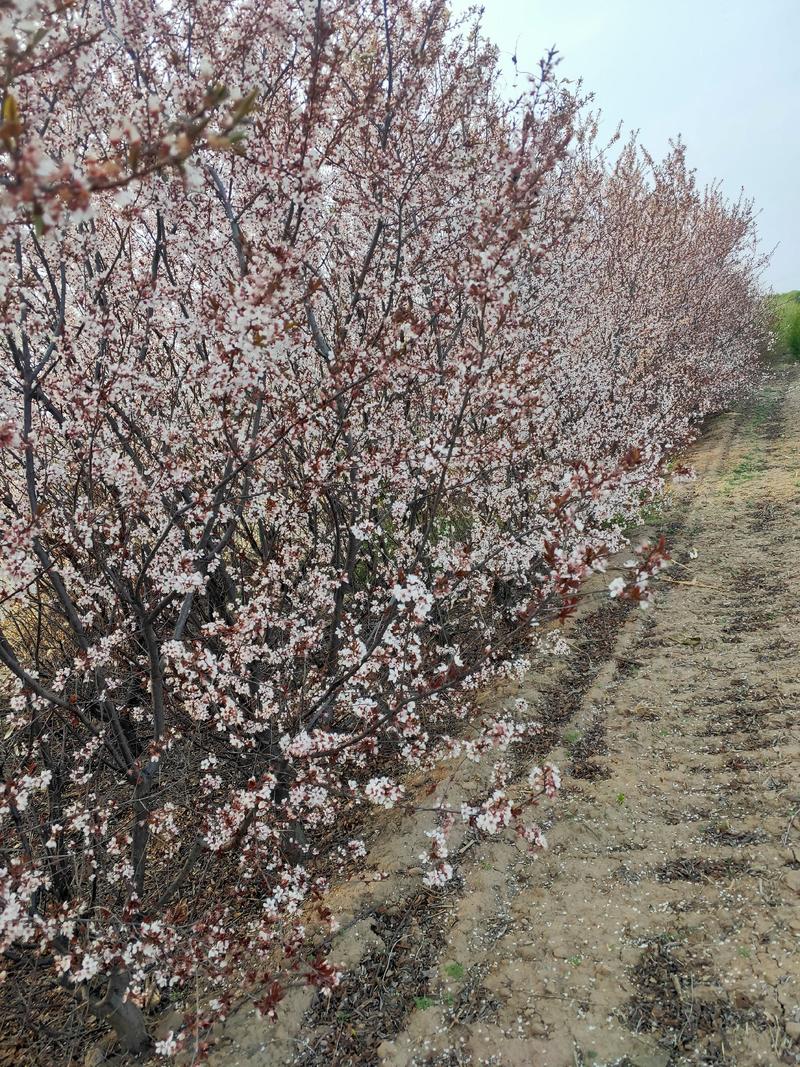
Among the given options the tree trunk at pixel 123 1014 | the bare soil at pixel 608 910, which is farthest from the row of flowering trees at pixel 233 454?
the bare soil at pixel 608 910

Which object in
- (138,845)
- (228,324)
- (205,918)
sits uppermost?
(228,324)

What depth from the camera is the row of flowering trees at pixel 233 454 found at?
11.3 feet

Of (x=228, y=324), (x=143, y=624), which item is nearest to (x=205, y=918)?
(x=143, y=624)

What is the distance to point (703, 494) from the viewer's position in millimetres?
14859

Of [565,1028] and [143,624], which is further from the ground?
[143,624]

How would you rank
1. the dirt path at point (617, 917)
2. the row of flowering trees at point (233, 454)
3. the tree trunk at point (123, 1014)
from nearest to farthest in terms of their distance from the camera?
the row of flowering trees at point (233, 454)
the dirt path at point (617, 917)
the tree trunk at point (123, 1014)

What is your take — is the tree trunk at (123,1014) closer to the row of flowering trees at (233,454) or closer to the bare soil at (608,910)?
the row of flowering trees at (233,454)

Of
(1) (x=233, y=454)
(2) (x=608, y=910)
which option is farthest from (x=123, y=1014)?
A: (1) (x=233, y=454)

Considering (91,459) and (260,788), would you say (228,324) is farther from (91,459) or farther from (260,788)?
(260,788)

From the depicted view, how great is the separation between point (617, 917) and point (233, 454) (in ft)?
13.8

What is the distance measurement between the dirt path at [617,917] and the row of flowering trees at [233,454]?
18.8 inches

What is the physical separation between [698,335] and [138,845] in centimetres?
2117

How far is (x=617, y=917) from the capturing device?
4367 millimetres

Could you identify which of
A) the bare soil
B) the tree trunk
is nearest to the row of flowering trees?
the tree trunk
